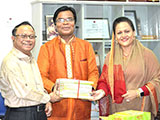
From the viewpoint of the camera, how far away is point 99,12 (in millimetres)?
4309

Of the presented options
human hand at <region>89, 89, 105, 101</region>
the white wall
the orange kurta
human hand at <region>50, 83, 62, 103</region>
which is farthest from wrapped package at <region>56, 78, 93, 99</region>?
the white wall

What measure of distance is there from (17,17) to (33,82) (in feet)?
7.02

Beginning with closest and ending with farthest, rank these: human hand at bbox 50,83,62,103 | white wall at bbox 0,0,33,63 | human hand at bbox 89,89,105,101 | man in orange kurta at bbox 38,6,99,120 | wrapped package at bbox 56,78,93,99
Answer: wrapped package at bbox 56,78,93,99 → human hand at bbox 50,83,62,103 → human hand at bbox 89,89,105,101 → man in orange kurta at bbox 38,6,99,120 → white wall at bbox 0,0,33,63

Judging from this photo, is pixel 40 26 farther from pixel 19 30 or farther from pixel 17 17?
pixel 19 30

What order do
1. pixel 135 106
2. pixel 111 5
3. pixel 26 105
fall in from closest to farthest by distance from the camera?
pixel 26 105, pixel 135 106, pixel 111 5

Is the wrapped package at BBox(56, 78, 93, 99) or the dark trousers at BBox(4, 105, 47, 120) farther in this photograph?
the wrapped package at BBox(56, 78, 93, 99)

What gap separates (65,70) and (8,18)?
1.82 metres

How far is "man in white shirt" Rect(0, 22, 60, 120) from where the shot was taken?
2.32m

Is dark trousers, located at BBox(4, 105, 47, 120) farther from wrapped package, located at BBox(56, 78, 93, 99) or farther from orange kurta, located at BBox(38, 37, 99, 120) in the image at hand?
orange kurta, located at BBox(38, 37, 99, 120)

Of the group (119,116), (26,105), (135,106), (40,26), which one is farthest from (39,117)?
(40,26)

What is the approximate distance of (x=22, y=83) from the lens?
2.32m

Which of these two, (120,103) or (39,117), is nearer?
(39,117)

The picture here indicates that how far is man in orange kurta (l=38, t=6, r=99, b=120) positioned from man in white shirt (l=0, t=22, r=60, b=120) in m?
0.39

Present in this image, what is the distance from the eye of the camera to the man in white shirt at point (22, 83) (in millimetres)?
2316
